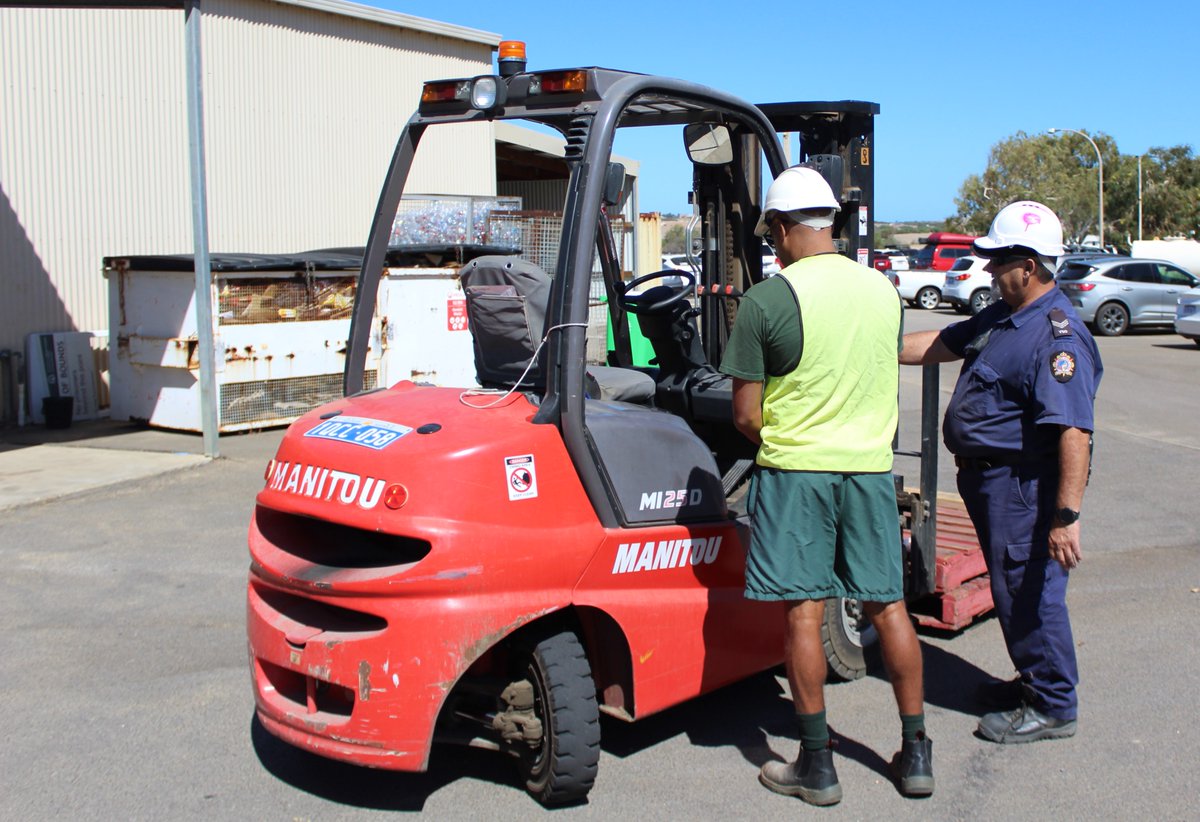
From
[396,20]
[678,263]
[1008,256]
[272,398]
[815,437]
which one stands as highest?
[396,20]

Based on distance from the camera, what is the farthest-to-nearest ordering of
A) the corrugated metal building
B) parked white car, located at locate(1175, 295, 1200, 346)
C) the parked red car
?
the parked red car → parked white car, located at locate(1175, 295, 1200, 346) → the corrugated metal building

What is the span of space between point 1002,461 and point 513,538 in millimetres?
2053

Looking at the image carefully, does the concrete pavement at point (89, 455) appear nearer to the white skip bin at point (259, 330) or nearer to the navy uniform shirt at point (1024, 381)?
the white skip bin at point (259, 330)

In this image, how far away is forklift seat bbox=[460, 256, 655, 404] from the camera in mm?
4227

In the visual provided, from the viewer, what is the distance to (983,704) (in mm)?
4922

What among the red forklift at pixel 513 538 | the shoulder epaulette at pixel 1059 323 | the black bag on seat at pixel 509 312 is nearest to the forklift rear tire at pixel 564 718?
the red forklift at pixel 513 538

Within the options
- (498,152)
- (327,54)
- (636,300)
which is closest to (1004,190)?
(498,152)

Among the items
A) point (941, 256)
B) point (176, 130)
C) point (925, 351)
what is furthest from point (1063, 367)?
point (941, 256)

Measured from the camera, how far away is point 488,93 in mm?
4191

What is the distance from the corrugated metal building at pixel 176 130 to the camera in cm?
1268

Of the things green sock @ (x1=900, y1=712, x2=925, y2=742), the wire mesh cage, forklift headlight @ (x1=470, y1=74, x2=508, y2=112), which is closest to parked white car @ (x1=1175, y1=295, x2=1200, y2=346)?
the wire mesh cage

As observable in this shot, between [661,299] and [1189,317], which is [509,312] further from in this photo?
[1189,317]

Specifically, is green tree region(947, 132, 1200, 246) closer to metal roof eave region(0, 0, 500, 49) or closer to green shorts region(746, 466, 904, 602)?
metal roof eave region(0, 0, 500, 49)

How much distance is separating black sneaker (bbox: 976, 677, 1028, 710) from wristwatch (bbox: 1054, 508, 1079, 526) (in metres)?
0.86
